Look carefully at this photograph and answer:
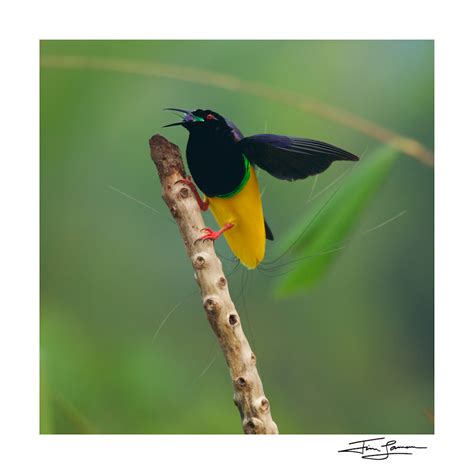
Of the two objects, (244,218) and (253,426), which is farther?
(244,218)

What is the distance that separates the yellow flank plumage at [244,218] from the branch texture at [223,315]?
20 centimetres

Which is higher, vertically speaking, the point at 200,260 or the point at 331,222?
the point at 331,222

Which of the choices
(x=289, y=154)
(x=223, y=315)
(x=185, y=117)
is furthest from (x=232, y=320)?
(x=185, y=117)

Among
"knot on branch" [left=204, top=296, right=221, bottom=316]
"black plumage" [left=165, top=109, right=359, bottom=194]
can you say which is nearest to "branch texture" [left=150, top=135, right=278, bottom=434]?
"knot on branch" [left=204, top=296, right=221, bottom=316]

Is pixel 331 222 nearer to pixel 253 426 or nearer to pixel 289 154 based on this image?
pixel 289 154

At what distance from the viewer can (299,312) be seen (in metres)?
1.99

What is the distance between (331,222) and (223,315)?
51 centimetres

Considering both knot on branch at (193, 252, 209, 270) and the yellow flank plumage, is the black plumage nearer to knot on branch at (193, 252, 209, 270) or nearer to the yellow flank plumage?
the yellow flank plumage

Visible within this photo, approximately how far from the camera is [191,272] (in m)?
1.97

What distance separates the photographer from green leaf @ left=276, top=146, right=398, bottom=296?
1.76 metres

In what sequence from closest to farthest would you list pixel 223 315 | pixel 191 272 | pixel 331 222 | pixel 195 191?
1. pixel 223 315
2. pixel 195 191
3. pixel 331 222
4. pixel 191 272

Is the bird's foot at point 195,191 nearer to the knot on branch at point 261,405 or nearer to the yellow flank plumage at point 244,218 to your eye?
the yellow flank plumage at point 244,218

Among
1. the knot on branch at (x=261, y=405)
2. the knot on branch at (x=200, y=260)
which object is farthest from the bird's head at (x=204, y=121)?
the knot on branch at (x=261, y=405)
